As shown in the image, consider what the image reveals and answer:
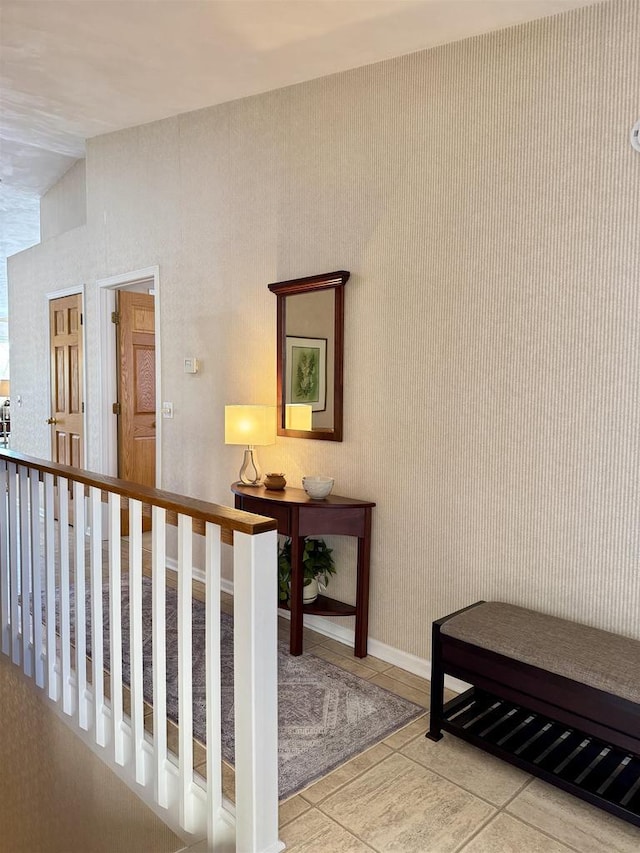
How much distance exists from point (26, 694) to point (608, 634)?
2.56m

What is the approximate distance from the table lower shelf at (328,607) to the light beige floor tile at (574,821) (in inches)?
47.4

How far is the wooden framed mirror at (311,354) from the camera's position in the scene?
320cm

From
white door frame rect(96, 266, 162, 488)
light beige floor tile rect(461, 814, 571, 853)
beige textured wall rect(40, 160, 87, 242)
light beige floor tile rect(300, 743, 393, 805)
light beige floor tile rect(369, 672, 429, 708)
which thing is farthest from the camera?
beige textured wall rect(40, 160, 87, 242)

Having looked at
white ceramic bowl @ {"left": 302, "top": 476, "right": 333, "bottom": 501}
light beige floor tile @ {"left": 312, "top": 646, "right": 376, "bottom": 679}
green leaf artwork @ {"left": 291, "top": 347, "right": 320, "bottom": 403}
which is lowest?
light beige floor tile @ {"left": 312, "top": 646, "right": 376, "bottom": 679}

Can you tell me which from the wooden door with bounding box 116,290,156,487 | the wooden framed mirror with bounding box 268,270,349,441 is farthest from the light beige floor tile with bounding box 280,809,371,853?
the wooden door with bounding box 116,290,156,487

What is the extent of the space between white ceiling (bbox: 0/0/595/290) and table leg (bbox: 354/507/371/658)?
6.89ft

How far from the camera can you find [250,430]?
341cm

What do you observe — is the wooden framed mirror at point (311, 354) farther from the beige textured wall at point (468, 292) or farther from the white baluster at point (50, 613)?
the white baluster at point (50, 613)

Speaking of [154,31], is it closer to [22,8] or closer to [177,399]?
[22,8]

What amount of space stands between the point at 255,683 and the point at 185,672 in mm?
338

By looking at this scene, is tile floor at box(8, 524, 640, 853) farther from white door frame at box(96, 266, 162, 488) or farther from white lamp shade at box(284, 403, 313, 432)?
white door frame at box(96, 266, 162, 488)

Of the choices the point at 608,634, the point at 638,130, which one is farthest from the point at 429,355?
the point at 608,634

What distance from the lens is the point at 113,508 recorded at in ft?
7.27

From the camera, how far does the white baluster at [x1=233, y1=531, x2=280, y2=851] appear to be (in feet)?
5.59
